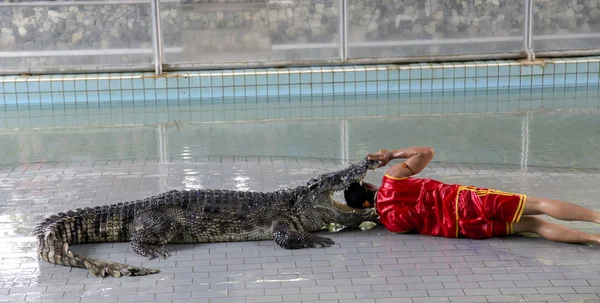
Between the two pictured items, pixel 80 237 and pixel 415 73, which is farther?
pixel 415 73

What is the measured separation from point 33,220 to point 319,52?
6383 mm

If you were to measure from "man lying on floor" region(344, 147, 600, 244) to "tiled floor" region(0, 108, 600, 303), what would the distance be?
0.27 feet

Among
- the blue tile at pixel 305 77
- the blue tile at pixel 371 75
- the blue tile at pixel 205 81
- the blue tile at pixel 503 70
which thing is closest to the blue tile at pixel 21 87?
the blue tile at pixel 205 81

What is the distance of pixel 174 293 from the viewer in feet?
14.5

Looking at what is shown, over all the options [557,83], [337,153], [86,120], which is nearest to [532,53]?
[557,83]

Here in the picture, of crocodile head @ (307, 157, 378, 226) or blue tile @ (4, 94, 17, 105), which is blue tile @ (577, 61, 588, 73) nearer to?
crocodile head @ (307, 157, 378, 226)

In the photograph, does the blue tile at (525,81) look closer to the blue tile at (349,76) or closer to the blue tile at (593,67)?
the blue tile at (593,67)

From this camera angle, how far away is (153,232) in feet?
16.9

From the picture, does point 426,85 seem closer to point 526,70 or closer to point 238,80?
point 526,70

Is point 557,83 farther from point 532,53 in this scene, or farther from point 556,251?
point 556,251

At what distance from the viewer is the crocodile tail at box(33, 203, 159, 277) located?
471cm

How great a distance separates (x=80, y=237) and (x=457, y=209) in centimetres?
241

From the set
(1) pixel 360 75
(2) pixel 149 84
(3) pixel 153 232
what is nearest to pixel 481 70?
(1) pixel 360 75

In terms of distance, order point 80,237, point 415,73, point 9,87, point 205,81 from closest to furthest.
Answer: point 80,237 → point 9,87 → point 205,81 → point 415,73
